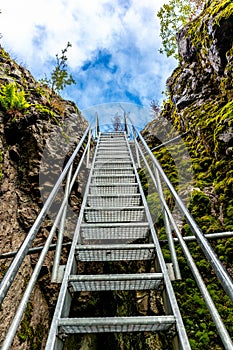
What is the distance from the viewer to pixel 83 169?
19.8 ft

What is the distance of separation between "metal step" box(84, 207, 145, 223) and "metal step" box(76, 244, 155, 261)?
83 cm

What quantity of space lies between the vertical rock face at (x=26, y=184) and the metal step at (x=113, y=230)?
130 centimetres

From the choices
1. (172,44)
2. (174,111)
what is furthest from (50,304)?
(172,44)

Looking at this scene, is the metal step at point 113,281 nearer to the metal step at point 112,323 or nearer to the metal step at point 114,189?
the metal step at point 112,323

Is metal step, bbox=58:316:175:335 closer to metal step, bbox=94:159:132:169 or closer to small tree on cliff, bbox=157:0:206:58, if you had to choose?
metal step, bbox=94:159:132:169

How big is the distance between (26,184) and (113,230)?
7.25 ft

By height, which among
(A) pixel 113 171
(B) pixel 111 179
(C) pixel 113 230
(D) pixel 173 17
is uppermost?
(D) pixel 173 17

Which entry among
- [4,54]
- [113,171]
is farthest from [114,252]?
[4,54]

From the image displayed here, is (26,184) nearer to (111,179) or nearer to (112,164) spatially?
(111,179)

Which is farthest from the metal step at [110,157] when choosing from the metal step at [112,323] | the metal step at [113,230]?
the metal step at [112,323]

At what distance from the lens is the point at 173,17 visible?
1259cm

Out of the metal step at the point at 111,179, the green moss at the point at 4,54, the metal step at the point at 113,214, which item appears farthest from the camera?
the green moss at the point at 4,54

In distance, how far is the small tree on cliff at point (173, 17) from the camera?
12117 millimetres

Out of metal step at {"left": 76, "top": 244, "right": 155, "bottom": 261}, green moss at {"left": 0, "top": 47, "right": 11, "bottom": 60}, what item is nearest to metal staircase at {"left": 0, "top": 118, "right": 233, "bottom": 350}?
metal step at {"left": 76, "top": 244, "right": 155, "bottom": 261}
